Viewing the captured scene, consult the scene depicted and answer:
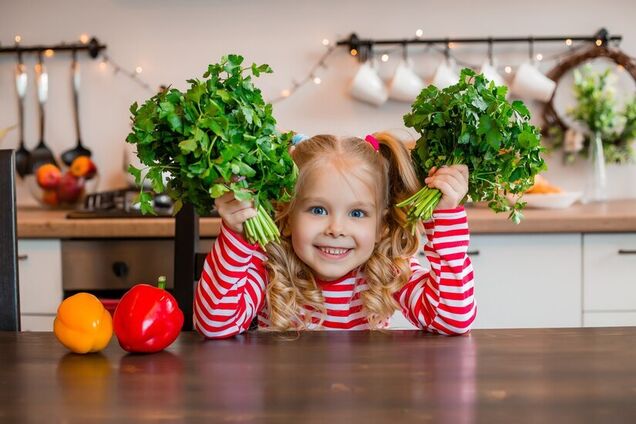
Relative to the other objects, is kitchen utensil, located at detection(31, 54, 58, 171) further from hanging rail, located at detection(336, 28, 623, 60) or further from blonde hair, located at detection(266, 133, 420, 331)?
blonde hair, located at detection(266, 133, 420, 331)

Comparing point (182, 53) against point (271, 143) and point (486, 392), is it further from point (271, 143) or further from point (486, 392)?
point (486, 392)

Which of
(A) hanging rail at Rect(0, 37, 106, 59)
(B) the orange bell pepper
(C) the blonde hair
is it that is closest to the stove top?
(A) hanging rail at Rect(0, 37, 106, 59)

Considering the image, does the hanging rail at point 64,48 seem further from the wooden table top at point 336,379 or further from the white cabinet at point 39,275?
the wooden table top at point 336,379

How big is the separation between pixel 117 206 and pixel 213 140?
1.81 m

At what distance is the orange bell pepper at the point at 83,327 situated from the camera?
1.12 meters

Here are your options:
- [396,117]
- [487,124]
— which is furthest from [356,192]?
[396,117]

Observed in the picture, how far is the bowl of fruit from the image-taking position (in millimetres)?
2885

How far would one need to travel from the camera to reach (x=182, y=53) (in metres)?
3.03

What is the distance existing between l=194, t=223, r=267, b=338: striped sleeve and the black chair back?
1.00ft

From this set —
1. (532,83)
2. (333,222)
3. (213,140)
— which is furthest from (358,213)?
(532,83)

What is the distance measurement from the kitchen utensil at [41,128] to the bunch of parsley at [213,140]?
2.02 m

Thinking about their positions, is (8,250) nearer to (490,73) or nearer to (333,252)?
(333,252)

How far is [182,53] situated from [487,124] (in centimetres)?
205

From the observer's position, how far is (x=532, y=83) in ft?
9.43
